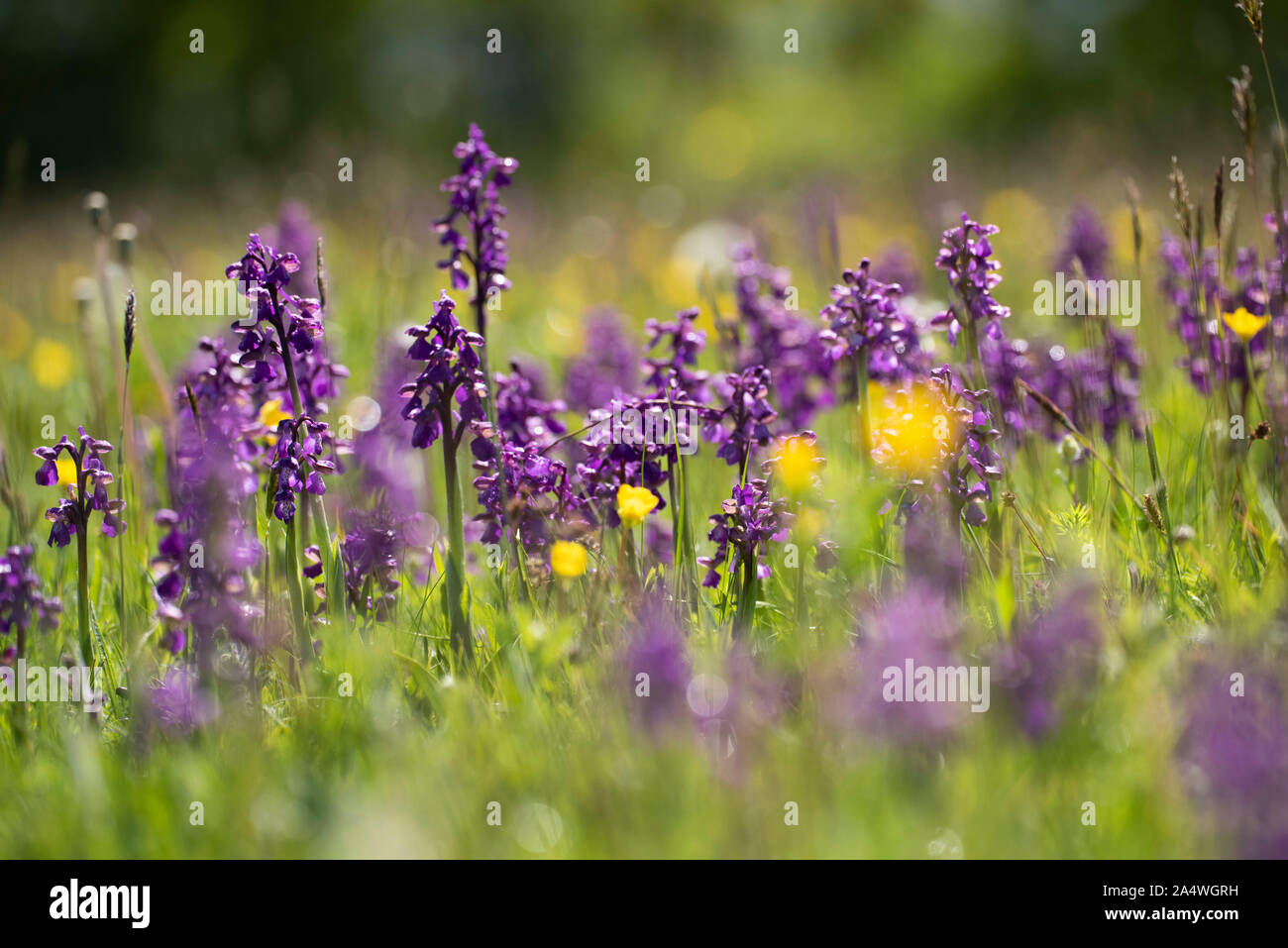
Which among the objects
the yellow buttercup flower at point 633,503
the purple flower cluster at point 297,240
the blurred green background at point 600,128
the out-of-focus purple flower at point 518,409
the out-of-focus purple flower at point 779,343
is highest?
the blurred green background at point 600,128

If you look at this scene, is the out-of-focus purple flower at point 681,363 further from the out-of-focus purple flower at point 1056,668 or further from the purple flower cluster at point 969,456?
the out-of-focus purple flower at point 1056,668

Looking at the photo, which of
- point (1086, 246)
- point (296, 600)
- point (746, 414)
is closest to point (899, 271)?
point (1086, 246)

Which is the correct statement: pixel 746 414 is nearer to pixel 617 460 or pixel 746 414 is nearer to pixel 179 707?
pixel 617 460

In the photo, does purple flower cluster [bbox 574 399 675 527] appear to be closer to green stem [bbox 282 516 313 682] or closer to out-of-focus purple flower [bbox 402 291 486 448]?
out-of-focus purple flower [bbox 402 291 486 448]

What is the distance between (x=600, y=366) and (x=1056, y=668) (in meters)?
3.09

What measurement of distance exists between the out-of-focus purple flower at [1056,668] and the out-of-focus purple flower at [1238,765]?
0.60 feet

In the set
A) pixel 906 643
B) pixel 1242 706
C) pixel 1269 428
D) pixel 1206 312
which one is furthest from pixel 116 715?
pixel 1206 312

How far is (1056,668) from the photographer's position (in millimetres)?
1948

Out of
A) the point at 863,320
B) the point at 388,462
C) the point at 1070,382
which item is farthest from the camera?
the point at 388,462

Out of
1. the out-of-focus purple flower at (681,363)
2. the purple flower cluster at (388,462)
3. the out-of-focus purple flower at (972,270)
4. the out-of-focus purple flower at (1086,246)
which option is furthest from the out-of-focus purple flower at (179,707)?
the out-of-focus purple flower at (1086,246)

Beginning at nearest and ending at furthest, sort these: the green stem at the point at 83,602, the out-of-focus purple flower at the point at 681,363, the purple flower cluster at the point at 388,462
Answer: the green stem at the point at 83,602 → the out-of-focus purple flower at the point at 681,363 → the purple flower cluster at the point at 388,462

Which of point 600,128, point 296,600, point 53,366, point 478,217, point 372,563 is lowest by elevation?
point 296,600

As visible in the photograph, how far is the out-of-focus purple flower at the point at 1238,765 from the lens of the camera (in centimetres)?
174
